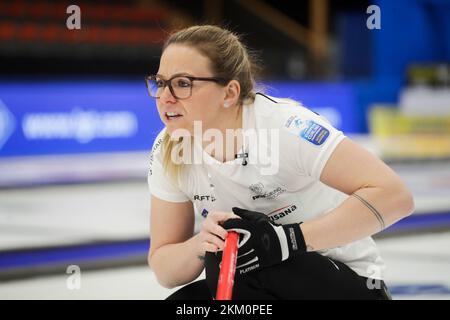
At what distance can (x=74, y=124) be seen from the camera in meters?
8.54

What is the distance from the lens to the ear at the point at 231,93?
2.27 m

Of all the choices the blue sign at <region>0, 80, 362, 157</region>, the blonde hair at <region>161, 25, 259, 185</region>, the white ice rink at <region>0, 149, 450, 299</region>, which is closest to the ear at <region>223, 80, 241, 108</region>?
the blonde hair at <region>161, 25, 259, 185</region>

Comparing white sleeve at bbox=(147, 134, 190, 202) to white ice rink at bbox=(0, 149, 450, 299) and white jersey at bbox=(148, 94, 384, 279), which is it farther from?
white ice rink at bbox=(0, 149, 450, 299)

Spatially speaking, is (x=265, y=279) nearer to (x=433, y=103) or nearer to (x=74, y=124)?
(x=74, y=124)

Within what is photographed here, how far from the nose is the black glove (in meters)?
0.38

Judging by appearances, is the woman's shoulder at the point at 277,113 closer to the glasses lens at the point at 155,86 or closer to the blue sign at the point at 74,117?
the glasses lens at the point at 155,86

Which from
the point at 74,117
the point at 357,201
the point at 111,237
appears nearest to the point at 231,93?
the point at 357,201

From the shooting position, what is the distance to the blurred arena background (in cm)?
415

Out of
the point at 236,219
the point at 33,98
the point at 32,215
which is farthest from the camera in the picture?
the point at 33,98

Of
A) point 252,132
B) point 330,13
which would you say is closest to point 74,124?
point 252,132

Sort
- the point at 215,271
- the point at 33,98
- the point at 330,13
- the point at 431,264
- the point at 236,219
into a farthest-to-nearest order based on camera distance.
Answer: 1. the point at 330,13
2. the point at 33,98
3. the point at 431,264
4. the point at 215,271
5. the point at 236,219

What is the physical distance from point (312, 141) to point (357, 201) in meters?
0.21

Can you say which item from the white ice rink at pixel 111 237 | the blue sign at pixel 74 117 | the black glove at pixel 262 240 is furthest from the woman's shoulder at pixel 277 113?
the blue sign at pixel 74 117
